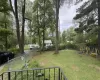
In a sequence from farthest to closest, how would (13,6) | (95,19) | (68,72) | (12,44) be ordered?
(12,44), (13,6), (95,19), (68,72)

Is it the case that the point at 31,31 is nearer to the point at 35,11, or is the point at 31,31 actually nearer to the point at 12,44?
the point at 35,11

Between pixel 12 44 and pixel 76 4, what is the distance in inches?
596

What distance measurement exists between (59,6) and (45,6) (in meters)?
5.13

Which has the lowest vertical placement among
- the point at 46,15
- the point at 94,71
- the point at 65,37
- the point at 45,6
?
the point at 94,71

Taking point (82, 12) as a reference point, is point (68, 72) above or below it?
below

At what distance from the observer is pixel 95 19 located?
1324 cm

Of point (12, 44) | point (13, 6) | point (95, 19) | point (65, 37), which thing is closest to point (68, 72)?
point (95, 19)

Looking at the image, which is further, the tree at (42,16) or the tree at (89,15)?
the tree at (42,16)

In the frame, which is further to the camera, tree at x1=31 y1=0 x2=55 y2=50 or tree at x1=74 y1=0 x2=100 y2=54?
tree at x1=31 y1=0 x2=55 y2=50

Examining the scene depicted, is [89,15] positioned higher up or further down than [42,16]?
further down

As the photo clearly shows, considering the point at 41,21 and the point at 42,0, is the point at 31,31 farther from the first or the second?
the point at 42,0

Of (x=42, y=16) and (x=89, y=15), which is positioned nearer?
(x=89, y=15)

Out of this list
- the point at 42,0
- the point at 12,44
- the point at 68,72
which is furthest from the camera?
the point at 12,44

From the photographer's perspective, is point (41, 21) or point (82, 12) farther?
point (41, 21)
